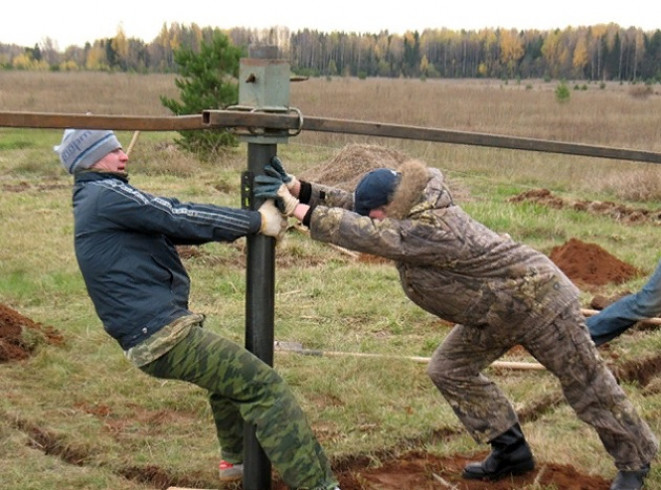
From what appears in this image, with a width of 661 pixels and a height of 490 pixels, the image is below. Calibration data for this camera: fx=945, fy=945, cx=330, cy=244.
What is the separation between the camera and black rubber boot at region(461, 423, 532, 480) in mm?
4609

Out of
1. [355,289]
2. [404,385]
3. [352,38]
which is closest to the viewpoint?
[404,385]

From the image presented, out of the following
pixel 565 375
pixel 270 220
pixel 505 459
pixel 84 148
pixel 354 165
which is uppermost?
pixel 84 148

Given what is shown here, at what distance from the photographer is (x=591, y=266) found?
10.0m

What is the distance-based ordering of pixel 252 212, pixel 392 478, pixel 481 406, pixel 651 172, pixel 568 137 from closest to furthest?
pixel 252 212, pixel 481 406, pixel 392 478, pixel 651 172, pixel 568 137

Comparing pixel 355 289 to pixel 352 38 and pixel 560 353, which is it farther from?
pixel 352 38

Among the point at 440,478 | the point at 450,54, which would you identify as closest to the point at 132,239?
the point at 440,478

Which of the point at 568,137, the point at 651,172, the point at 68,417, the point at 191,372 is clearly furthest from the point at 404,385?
the point at 568,137

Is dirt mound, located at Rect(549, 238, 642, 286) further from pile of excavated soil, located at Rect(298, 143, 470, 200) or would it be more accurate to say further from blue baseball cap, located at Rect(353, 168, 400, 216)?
pile of excavated soil, located at Rect(298, 143, 470, 200)

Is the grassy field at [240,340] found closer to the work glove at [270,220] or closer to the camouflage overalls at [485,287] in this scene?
the camouflage overalls at [485,287]

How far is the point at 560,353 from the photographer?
413cm

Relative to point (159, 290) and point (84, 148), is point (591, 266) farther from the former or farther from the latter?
point (84, 148)

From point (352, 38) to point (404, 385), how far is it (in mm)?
89079

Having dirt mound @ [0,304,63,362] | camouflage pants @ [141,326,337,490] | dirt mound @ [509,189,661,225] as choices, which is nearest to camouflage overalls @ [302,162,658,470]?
camouflage pants @ [141,326,337,490]

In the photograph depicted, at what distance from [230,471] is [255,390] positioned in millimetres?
946
